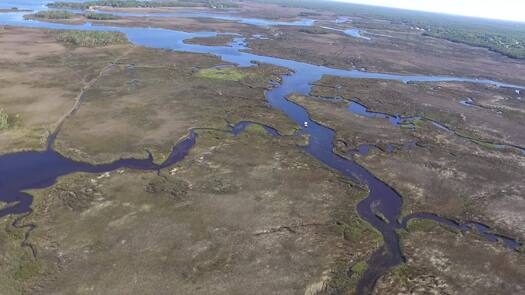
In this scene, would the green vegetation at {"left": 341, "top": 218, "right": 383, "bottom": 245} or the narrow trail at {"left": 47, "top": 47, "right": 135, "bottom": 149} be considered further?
the narrow trail at {"left": 47, "top": 47, "right": 135, "bottom": 149}

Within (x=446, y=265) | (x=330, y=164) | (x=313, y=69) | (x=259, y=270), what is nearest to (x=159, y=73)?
(x=313, y=69)

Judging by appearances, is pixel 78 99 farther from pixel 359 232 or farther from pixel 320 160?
pixel 359 232

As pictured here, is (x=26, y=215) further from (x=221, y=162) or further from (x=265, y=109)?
(x=265, y=109)

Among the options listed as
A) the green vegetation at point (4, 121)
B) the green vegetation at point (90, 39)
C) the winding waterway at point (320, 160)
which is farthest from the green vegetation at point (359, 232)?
the green vegetation at point (90, 39)

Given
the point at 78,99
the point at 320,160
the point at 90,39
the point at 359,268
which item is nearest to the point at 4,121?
the point at 78,99

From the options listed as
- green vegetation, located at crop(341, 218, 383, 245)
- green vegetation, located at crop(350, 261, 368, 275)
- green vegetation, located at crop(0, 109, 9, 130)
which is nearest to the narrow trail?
green vegetation, located at crop(0, 109, 9, 130)

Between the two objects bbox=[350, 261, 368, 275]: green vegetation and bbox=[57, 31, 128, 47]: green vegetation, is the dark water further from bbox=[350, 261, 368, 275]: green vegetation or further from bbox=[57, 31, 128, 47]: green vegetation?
bbox=[57, 31, 128, 47]: green vegetation
